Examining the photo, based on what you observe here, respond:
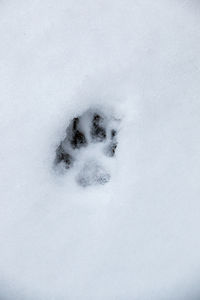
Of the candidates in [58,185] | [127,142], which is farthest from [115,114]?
[58,185]

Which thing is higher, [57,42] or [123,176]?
[57,42]

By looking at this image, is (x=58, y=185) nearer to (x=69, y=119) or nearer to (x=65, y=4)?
(x=69, y=119)

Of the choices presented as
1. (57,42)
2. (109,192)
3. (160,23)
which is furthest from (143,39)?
(109,192)

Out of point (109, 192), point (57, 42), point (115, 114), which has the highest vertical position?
point (57, 42)
